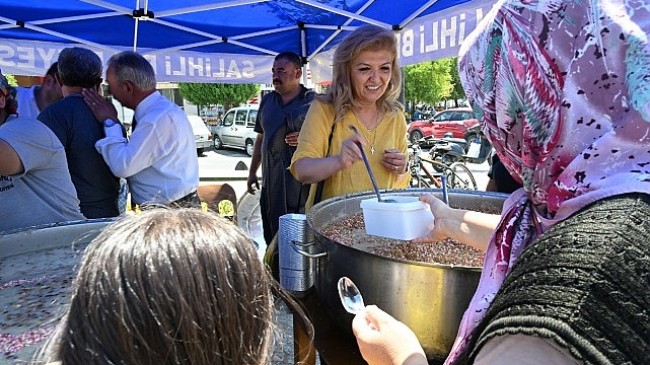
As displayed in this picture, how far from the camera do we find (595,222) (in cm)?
58

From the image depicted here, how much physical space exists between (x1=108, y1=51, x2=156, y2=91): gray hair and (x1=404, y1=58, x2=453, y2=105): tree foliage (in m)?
25.1

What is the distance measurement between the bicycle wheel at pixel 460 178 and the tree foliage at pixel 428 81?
760 inches

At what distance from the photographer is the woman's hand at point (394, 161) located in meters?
1.98

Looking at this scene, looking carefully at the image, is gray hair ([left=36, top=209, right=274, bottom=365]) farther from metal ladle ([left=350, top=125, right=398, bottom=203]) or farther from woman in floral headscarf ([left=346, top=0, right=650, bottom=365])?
metal ladle ([left=350, top=125, right=398, bottom=203])

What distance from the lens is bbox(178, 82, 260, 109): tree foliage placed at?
23.0 metres

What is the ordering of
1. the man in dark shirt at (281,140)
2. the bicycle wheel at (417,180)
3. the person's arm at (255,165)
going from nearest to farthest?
the man in dark shirt at (281,140)
the person's arm at (255,165)
the bicycle wheel at (417,180)

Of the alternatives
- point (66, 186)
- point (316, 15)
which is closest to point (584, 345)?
point (66, 186)

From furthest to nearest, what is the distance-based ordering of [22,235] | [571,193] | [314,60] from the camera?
[314,60] → [22,235] → [571,193]

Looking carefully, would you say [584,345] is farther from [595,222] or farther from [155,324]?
[155,324]

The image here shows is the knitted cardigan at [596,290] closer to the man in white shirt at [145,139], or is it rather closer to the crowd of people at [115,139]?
the crowd of people at [115,139]

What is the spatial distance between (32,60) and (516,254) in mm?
4336

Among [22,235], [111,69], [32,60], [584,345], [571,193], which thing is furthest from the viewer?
[32,60]

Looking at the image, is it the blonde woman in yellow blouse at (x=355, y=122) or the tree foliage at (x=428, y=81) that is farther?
the tree foliage at (x=428, y=81)

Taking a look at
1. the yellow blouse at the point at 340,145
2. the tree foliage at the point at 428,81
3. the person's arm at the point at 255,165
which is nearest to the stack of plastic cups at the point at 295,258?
the yellow blouse at the point at 340,145
